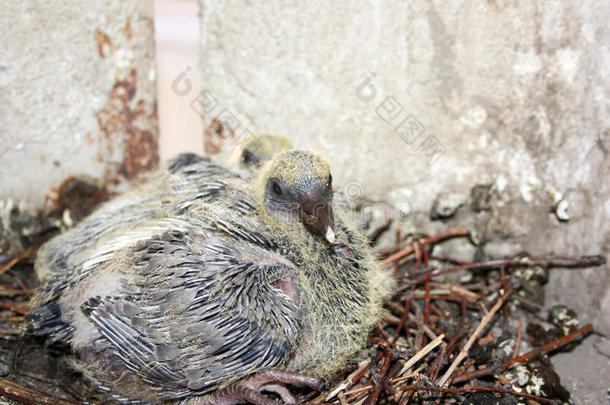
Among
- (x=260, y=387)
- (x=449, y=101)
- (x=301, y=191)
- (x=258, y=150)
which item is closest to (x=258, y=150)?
(x=258, y=150)

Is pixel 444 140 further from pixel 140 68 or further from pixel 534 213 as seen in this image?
pixel 140 68

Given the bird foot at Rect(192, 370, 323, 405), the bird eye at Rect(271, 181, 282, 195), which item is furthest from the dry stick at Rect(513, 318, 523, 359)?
the bird eye at Rect(271, 181, 282, 195)

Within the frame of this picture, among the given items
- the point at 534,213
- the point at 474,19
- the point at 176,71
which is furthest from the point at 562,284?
the point at 176,71

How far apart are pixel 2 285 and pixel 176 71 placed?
1884 millimetres

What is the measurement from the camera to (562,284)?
2324 millimetres

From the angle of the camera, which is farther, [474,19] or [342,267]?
[474,19]

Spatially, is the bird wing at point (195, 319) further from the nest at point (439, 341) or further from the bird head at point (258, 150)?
the bird head at point (258, 150)

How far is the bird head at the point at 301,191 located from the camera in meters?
1.82

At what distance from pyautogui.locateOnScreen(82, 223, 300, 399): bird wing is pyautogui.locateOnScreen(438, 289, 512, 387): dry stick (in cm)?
53

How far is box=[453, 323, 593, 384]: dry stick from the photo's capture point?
1943 millimetres

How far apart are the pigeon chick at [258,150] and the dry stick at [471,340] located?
99 centimetres

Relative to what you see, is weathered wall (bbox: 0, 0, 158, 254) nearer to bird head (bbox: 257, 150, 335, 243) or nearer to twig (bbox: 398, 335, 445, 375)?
bird head (bbox: 257, 150, 335, 243)

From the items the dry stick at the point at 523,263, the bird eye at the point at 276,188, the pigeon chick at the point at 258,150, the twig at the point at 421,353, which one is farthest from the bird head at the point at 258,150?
the twig at the point at 421,353

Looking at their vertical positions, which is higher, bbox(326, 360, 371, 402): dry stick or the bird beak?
the bird beak
